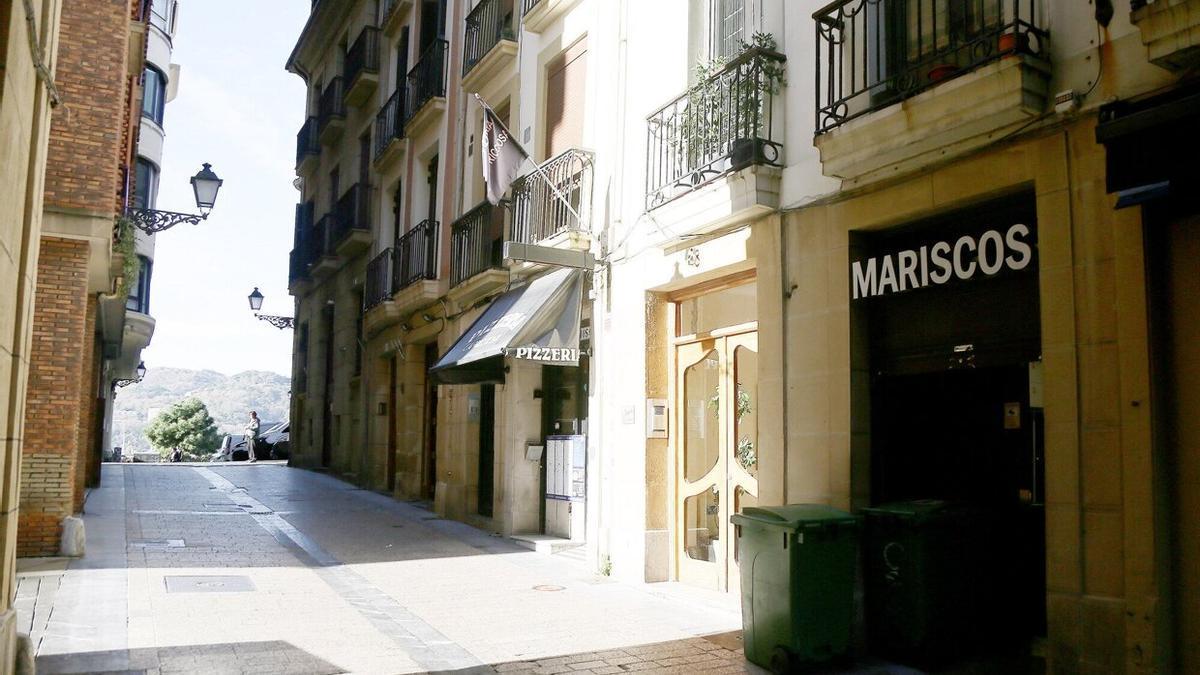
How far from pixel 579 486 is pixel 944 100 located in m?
7.20

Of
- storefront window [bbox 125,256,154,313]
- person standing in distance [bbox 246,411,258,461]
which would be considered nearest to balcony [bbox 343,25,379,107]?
storefront window [bbox 125,256,154,313]

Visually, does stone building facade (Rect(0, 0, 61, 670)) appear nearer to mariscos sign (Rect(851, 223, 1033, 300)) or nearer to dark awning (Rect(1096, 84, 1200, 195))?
mariscos sign (Rect(851, 223, 1033, 300))

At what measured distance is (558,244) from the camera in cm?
1183

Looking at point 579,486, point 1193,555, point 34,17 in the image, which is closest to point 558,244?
point 579,486

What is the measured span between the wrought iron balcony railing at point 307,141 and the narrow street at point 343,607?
17.3 metres

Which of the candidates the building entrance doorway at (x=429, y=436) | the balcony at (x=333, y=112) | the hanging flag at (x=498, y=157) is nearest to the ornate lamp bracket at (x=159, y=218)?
the building entrance doorway at (x=429, y=436)

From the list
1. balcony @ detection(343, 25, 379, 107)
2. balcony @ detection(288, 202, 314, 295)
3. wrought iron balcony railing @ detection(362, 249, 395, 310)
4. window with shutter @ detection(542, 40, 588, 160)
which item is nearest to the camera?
window with shutter @ detection(542, 40, 588, 160)

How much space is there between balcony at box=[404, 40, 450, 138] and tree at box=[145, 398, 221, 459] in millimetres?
47626

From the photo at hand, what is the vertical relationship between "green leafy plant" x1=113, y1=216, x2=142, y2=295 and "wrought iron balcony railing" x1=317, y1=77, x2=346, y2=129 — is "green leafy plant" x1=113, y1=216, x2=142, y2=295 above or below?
below

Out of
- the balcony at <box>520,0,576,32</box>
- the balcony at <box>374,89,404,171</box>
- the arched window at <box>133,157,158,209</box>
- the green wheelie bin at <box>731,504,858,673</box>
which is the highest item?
the arched window at <box>133,157,158,209</box>

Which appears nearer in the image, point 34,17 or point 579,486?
point 34,17

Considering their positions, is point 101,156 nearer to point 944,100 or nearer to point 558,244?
point 558,244

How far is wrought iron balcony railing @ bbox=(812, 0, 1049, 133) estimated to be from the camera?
621 cm

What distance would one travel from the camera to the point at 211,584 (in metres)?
9.08
